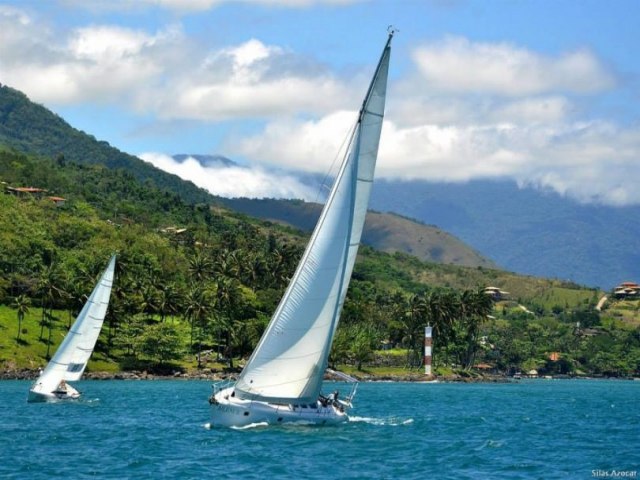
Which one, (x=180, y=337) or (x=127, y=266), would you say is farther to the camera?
(x=127, y=266)

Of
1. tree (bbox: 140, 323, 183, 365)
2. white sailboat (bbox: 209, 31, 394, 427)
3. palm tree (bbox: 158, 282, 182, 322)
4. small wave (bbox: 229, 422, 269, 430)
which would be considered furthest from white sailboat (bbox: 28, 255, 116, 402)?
palm tree (bbox: 158, 282, 182, 322)

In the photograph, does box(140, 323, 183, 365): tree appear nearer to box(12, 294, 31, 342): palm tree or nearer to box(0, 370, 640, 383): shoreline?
box(0, 370, 640, 383): shoreline

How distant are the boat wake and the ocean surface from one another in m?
0.10

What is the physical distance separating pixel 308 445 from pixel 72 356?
40.6 m

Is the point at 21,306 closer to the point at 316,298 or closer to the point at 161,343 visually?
the point at 161,343

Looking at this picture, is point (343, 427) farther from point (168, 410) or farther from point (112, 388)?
point (112, 388)

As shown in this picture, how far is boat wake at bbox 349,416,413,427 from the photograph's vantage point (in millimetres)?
73438

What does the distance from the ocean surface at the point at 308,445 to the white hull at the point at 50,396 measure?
3.80 ft

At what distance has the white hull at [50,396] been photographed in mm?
88762

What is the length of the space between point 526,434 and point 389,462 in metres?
21.8

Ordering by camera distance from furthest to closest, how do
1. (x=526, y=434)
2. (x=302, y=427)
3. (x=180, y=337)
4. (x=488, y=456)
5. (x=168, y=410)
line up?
(x=180, y=337), (x=168, y=410), (x=526, y=434), (x=302, y=427), (x=488, y=456)

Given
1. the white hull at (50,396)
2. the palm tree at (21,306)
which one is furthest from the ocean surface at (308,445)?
the palm tree at (21,306)

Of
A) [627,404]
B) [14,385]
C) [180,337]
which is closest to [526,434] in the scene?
[627,404]

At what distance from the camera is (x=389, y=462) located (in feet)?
172
